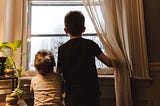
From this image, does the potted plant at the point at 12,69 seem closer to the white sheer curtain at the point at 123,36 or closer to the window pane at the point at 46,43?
the window pane at the point at 46,43

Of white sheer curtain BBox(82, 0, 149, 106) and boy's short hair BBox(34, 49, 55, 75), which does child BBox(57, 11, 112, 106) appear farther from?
white sheer curtain BBox(82, 0, 149, 106)

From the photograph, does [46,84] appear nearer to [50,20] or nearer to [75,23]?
[75,23]

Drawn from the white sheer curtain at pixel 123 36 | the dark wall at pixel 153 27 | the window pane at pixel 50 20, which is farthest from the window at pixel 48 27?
the dark wall at pixel 153 27

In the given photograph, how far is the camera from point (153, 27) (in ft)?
5.95

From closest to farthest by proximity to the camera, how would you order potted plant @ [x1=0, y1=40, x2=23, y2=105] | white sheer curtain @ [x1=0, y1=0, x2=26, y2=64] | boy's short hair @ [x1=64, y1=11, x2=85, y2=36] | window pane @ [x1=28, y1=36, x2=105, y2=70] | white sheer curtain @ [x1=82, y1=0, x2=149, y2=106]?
1. potted plant @ [x1=0, y1=40, x2=23, y2=105]
2. boy's short hair @ [x1=64, y1=11, x2=85, y2=36]
3. white sheer curtain @ [x1=82, y1=0, x2=149, y2=106]
4. white sheer curtain @ [x1=0, y1=0, x2=26, y2=64]
5. window pane @ [x1=28, y1=36, x2=105, y2=70]

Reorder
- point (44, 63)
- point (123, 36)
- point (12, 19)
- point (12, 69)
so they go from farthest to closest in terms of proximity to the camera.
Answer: point (12, 19), point (123, 36), point (12, 69), point (44, 63)

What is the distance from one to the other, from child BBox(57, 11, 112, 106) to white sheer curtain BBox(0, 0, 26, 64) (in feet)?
2.04

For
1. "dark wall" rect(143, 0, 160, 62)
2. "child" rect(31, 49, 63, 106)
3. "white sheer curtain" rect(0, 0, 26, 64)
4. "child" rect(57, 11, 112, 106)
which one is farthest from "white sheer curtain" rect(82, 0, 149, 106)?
"white sheer curtain" rect(0, 0, 26, 64)

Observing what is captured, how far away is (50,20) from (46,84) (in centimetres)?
81

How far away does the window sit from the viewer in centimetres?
194

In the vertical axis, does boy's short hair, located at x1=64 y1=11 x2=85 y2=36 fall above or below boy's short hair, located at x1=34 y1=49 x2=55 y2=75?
above

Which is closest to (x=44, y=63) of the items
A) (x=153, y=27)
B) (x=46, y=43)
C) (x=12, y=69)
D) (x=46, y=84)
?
(x=46, y=84)

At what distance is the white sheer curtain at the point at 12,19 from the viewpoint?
5.73 feet

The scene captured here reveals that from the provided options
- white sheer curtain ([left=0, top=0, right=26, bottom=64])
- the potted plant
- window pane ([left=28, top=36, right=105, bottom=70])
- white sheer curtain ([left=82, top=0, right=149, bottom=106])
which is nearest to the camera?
the potted plant
